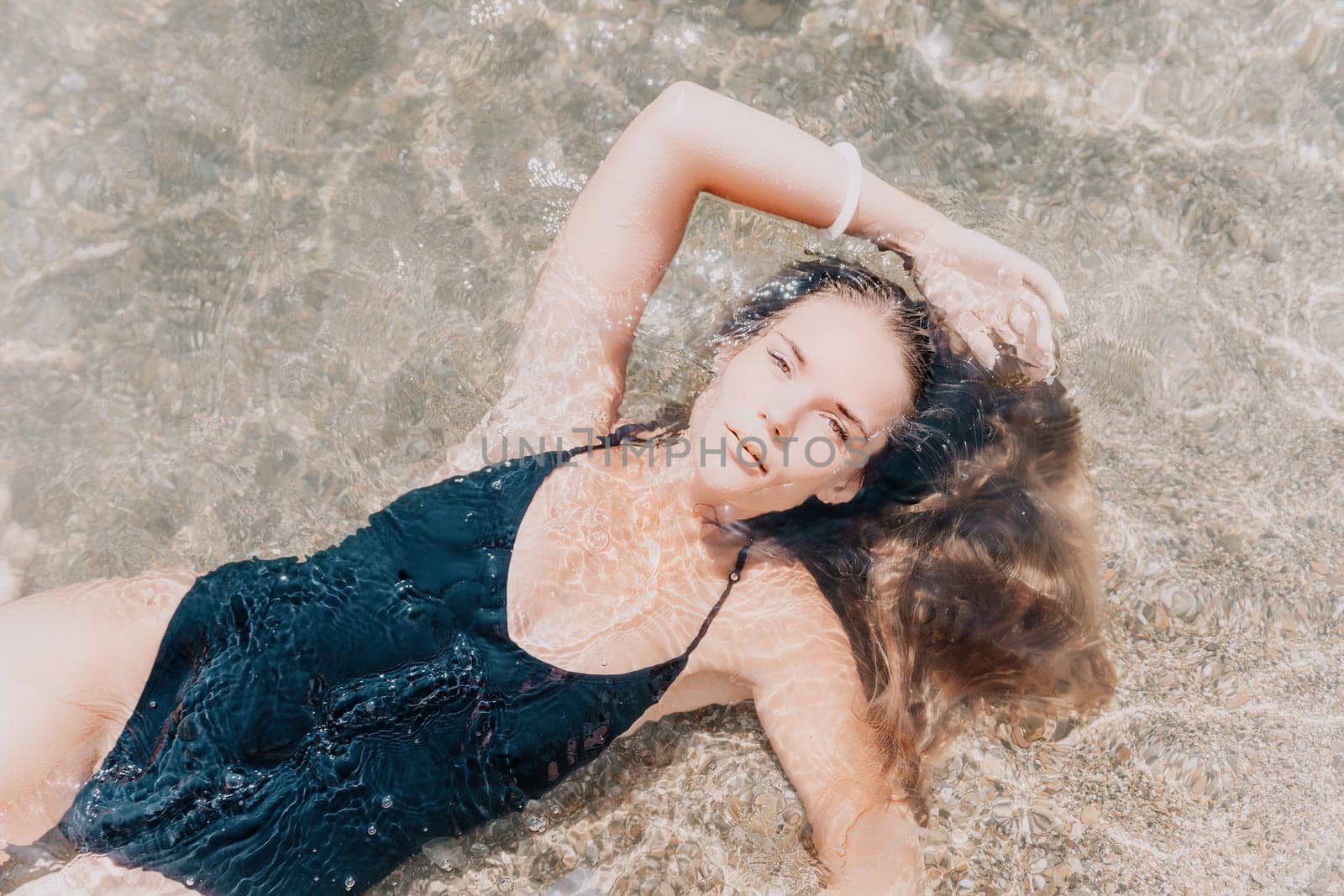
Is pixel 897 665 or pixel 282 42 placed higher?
pixel 282 42

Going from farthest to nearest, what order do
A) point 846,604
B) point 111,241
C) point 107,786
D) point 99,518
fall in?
1. point 111,241
2. point 99,518
3. point 846,604
4. point 107,786

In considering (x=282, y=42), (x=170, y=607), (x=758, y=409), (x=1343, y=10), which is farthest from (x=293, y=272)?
(x=1343, y=10)

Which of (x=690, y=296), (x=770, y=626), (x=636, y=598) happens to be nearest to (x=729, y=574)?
(x=770, y=626)

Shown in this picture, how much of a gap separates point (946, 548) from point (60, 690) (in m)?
2.69

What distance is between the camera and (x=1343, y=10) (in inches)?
155

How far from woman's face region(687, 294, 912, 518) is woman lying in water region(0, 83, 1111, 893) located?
1 cm

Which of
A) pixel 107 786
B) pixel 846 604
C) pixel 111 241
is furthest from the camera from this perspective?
pixel 111 241

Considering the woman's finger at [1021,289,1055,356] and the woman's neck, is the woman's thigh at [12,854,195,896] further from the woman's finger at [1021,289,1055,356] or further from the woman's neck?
the woman's finger at [1021,289,1055,356]

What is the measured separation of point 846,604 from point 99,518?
8.96 ft

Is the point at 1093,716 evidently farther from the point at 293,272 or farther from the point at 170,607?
the point at 293,272

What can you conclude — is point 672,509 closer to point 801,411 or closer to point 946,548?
point 801,411

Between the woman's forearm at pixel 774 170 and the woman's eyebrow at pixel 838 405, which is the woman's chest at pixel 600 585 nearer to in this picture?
the woman's eyebrow at pixel 838 405

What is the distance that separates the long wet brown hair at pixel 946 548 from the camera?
313 centimetres

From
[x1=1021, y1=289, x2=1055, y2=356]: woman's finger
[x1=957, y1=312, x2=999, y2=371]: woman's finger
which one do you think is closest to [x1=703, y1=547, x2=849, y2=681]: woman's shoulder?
[x1=957, y1=312, x2=999, y2=371]: woman's finger
